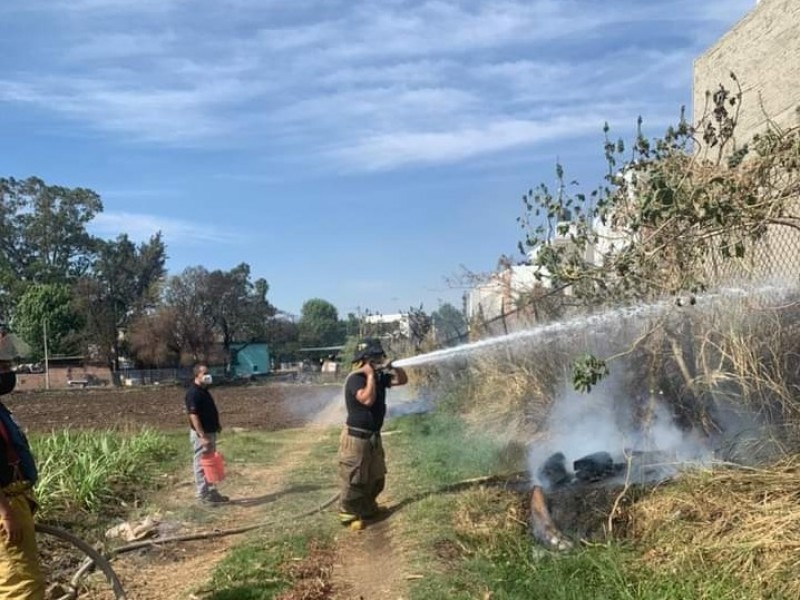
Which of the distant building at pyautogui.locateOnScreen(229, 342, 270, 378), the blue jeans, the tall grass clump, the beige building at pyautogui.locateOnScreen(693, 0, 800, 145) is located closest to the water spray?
the blue jeans

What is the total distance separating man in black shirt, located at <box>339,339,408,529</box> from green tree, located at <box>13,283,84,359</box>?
203ft

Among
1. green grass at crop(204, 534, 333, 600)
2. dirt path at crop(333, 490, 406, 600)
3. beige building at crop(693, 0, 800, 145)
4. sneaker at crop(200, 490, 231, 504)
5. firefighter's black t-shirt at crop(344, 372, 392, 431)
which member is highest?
beige building at crop(693, 0, 800, 145)

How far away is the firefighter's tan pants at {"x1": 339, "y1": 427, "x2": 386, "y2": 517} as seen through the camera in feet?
24.5

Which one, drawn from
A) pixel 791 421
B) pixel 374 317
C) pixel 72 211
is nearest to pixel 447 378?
pixel 791 421

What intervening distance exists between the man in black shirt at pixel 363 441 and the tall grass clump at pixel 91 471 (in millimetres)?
3100

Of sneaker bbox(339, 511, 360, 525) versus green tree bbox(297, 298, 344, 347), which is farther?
green tree bbox(297, 298, 344, 347)

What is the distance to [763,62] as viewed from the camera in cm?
977

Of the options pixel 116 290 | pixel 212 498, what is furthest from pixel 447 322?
pixel 116 290

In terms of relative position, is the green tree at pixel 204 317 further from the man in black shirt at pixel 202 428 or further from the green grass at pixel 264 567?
the green grass at pixel 264 567

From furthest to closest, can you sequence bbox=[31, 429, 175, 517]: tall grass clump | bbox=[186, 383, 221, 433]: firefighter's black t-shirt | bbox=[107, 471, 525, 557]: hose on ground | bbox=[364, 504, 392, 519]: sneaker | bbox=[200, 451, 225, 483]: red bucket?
bbox=[186, 383, 221, 433]: firefighter's black t-shirt
bbox=[200, 451, 225, 483]: red bucket
bbox=[31, 429, 175, 517]: tall grass clump
bbox=[364, 504, 392, 519]: sneaker
bbox=[107, 471, 525, 557]: hose on ground

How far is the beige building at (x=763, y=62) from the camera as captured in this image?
9195 millimetres

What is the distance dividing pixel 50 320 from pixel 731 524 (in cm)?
6676

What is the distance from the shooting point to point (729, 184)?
5.14 meters

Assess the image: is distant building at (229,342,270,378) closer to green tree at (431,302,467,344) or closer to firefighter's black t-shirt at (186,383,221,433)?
green tree at (431,302,467,344)
